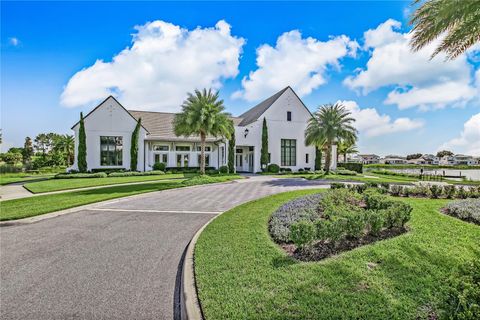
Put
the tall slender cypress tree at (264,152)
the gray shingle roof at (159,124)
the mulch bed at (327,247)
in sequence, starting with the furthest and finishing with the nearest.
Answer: the gray shingle roof at (159,124), the tall slender cypress tree at (264,152), the mulch bed at (327,247)

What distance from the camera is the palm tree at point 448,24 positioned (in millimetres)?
6570

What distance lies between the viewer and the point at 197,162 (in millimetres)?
36594

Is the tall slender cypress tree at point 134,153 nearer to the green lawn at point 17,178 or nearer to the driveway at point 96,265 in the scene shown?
the green lawn at point 17,178

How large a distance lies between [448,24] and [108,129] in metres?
34.7

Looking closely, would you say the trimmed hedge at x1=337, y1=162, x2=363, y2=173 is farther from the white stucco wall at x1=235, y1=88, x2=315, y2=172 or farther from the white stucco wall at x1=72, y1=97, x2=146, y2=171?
the white stucco wall at x1=72, y1=97, x2=146, y2=171

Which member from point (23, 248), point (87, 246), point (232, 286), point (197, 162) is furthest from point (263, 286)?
point (197, 162)

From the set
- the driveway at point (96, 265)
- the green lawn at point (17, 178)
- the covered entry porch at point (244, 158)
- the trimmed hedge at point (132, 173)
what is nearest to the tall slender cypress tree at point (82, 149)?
the green lawn at point (17, 178)

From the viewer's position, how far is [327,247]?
5859mm

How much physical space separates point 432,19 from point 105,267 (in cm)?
1125

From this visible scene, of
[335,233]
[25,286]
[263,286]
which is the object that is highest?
[335,233]

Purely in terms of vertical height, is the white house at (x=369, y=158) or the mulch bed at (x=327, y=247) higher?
the white house at (x=369, y=158)

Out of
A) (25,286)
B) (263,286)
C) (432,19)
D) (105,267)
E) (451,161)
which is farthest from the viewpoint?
(451,161)

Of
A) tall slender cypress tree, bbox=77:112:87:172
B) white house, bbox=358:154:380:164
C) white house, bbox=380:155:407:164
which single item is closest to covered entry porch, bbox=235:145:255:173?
tall slender cypress tree, bbox=77:112:87:172

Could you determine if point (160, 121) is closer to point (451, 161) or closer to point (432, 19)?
point (432, 19)
